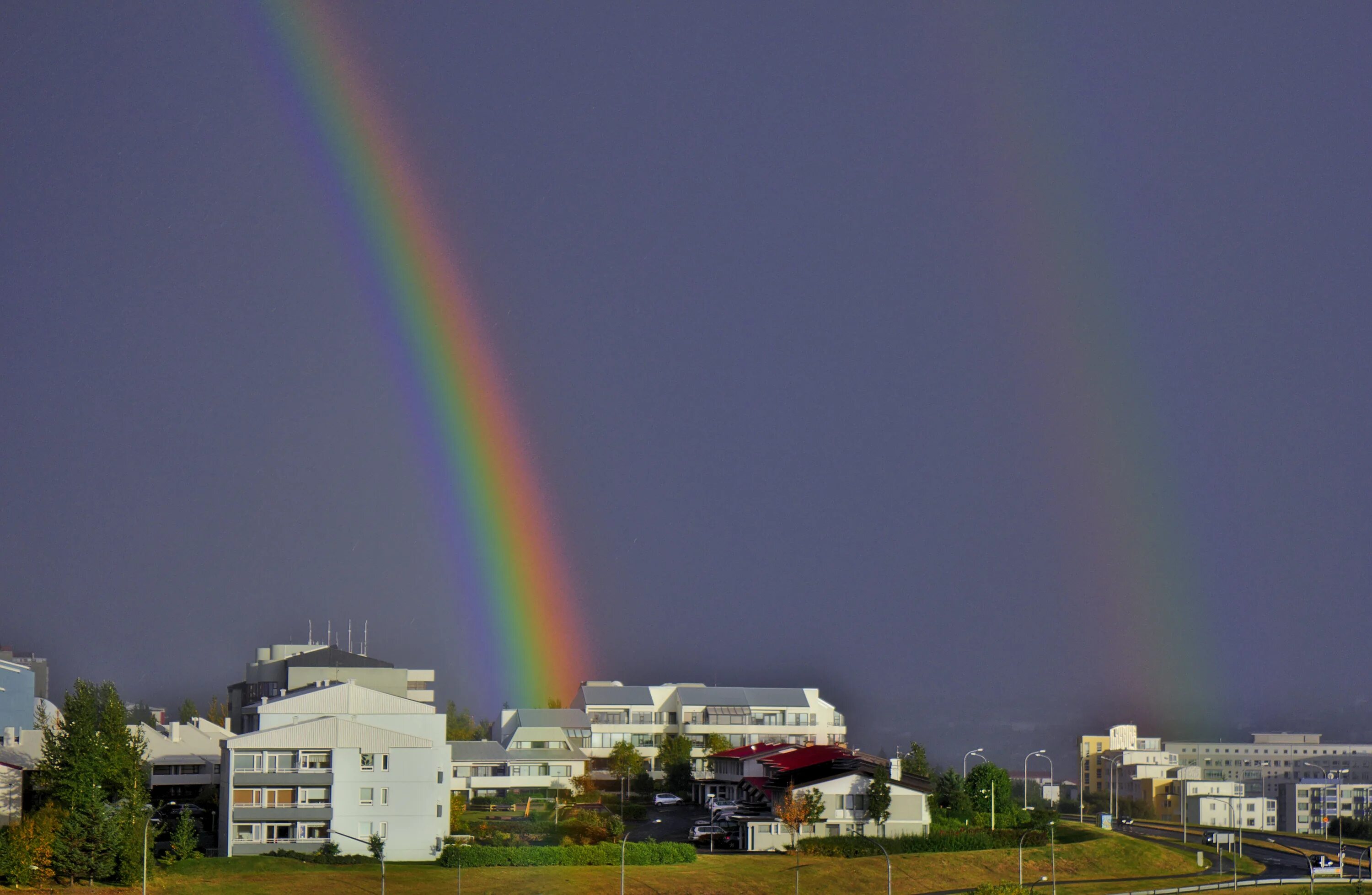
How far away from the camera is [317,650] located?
11538 cm

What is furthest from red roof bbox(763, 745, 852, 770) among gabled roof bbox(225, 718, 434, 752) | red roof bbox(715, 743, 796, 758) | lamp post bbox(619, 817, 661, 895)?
gabled roof bbox(225, 718, 434, 752)

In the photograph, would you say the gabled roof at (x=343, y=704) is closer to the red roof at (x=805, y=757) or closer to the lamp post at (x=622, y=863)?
the lamp post at (x=622, y=863)

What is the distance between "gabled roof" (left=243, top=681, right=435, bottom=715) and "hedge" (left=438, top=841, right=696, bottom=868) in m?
20.1

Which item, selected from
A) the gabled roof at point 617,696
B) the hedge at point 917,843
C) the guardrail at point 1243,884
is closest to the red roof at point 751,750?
the gabled roof at point 617,696

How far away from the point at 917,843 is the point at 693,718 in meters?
55.0

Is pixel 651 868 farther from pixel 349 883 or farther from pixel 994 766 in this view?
pixel 994 766

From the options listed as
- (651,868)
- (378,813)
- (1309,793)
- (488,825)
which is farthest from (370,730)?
(1309,793)

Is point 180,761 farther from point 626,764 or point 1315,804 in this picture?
point 1315,804

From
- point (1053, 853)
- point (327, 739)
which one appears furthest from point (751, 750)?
point (327, 739)

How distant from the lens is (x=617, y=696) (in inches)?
5153

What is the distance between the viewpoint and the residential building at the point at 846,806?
7681 cm

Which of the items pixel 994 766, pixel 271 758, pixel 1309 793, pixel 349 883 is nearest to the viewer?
pixel 349 883

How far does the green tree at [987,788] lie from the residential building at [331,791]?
35.2m

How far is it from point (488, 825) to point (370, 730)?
34.2 feet
